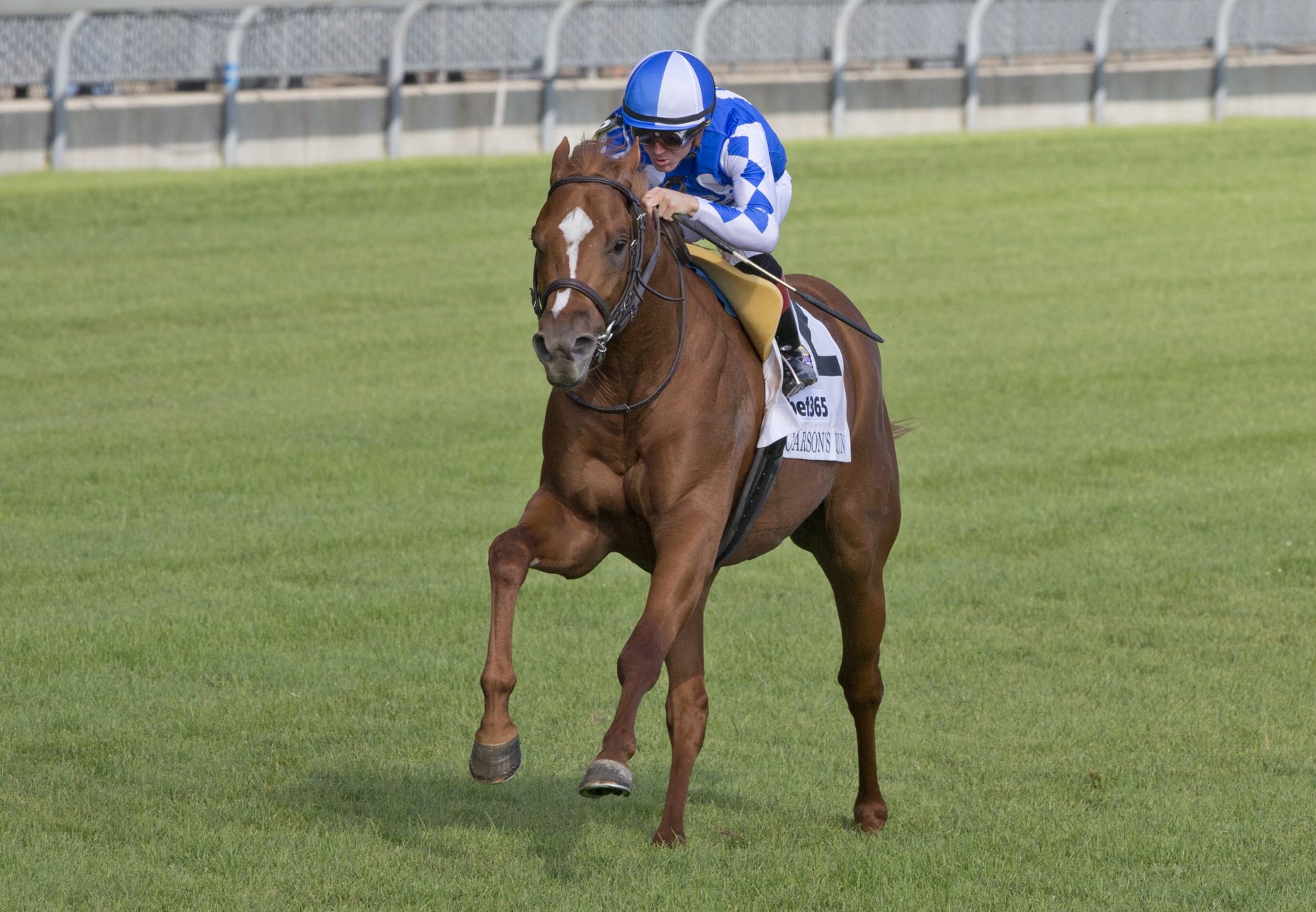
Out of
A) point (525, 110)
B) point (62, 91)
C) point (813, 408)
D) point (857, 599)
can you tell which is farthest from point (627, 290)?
point (525, 110)

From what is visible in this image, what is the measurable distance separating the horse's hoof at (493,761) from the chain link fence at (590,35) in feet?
61.6

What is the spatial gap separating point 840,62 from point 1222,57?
7.52 meters

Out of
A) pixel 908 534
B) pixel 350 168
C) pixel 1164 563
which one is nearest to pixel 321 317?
pixel 350 168

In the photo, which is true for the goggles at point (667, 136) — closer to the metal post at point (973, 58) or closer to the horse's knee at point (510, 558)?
the horse's knee at point (510, 558)

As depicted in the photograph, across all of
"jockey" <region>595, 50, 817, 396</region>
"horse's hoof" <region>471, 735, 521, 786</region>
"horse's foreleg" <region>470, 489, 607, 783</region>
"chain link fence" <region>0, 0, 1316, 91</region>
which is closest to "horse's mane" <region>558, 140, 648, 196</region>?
"jockey" <region>595, 50, 817, 396</region>

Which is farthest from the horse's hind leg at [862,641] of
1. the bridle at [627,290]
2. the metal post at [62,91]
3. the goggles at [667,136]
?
the metal post at [62,91]

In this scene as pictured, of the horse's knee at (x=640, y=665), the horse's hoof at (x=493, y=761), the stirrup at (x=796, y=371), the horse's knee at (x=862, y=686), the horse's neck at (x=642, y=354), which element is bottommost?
the horse's knee at (x=862, y=686)

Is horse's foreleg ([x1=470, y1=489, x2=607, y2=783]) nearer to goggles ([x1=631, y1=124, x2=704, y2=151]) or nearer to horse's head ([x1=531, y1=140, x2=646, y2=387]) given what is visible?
horse's head ([x1=531, y1=140, x2=646, y2=387])

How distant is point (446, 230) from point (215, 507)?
1083cm

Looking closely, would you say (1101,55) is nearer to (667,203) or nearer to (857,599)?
(857,599)

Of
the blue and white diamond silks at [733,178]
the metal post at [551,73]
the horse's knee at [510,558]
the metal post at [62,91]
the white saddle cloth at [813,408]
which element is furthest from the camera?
the metal post at [551,73]

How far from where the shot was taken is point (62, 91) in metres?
22.1

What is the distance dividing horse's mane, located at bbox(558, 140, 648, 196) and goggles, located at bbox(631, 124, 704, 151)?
0.60 metres

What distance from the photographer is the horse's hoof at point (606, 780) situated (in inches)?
205
